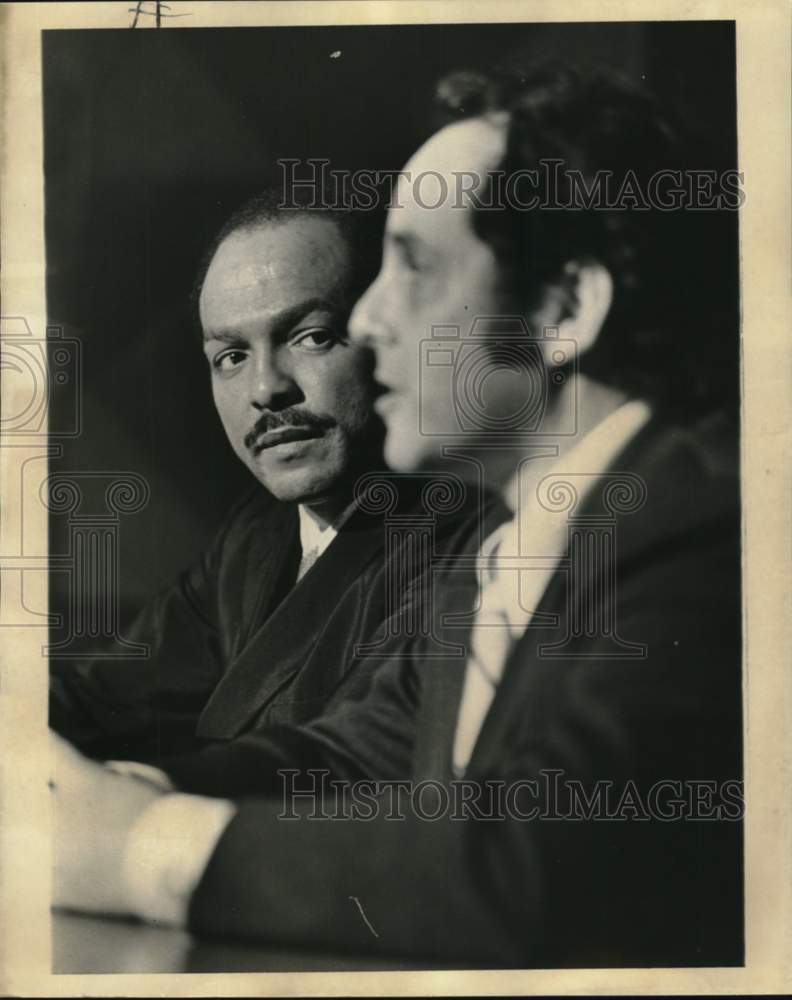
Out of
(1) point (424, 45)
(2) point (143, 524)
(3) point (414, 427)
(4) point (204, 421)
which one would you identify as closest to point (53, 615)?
(2) point (143, 524)

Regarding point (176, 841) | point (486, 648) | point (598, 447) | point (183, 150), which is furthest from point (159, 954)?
point (183, 150)

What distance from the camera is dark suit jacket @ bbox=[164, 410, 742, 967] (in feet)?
6.84

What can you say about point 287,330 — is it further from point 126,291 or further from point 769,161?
point 769,161

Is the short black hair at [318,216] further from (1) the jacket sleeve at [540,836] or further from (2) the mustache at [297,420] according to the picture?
(1) the jacket sleeve at [540,836]

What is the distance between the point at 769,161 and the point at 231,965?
1.95 m

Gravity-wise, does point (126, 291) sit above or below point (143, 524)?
above

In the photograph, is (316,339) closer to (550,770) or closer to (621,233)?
(621,233)

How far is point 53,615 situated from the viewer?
215 centimetres

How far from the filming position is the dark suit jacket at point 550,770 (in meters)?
2.09

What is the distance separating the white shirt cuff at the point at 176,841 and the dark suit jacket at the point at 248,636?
0.11 metres

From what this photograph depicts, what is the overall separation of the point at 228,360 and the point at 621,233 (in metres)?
0.83

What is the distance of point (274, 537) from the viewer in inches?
84.9

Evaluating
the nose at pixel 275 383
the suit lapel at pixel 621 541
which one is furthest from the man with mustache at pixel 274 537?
the suit lapel at pixel 621 541

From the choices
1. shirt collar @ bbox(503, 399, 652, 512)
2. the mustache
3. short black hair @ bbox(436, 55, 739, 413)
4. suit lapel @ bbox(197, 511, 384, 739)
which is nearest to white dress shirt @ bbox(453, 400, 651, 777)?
shirt collar @ bbox(503, 399, 652, 512)
